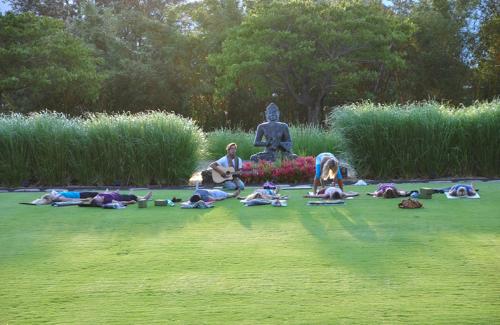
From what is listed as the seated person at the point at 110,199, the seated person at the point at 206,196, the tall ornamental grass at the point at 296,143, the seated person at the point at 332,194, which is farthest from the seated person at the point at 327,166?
the tall ornamental grass at the point at 296,143

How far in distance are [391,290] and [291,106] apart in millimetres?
26865

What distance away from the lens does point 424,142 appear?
1180cm

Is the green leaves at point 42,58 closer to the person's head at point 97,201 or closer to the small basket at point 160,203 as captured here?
the person's head at point 97,201

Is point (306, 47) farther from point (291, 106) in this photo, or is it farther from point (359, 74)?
point (291, 106)

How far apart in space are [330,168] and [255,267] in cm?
414

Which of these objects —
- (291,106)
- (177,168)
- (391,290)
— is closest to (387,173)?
(177,168)

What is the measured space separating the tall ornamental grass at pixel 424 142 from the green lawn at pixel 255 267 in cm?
491

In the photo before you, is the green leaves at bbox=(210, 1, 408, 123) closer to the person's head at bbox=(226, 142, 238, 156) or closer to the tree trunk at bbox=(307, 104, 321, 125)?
the tree trunk at bbox=(307, 104, 321, 125)

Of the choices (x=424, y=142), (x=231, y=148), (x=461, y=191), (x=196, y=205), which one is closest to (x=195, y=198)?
(x=196, y=205)

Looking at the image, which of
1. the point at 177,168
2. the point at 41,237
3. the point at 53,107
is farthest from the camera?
the point at 53,107

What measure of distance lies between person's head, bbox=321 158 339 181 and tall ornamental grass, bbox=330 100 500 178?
369 cm

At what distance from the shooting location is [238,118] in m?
30.8

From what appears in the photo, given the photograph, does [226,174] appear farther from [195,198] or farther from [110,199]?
[110,199]

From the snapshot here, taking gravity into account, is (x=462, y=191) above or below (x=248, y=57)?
below
